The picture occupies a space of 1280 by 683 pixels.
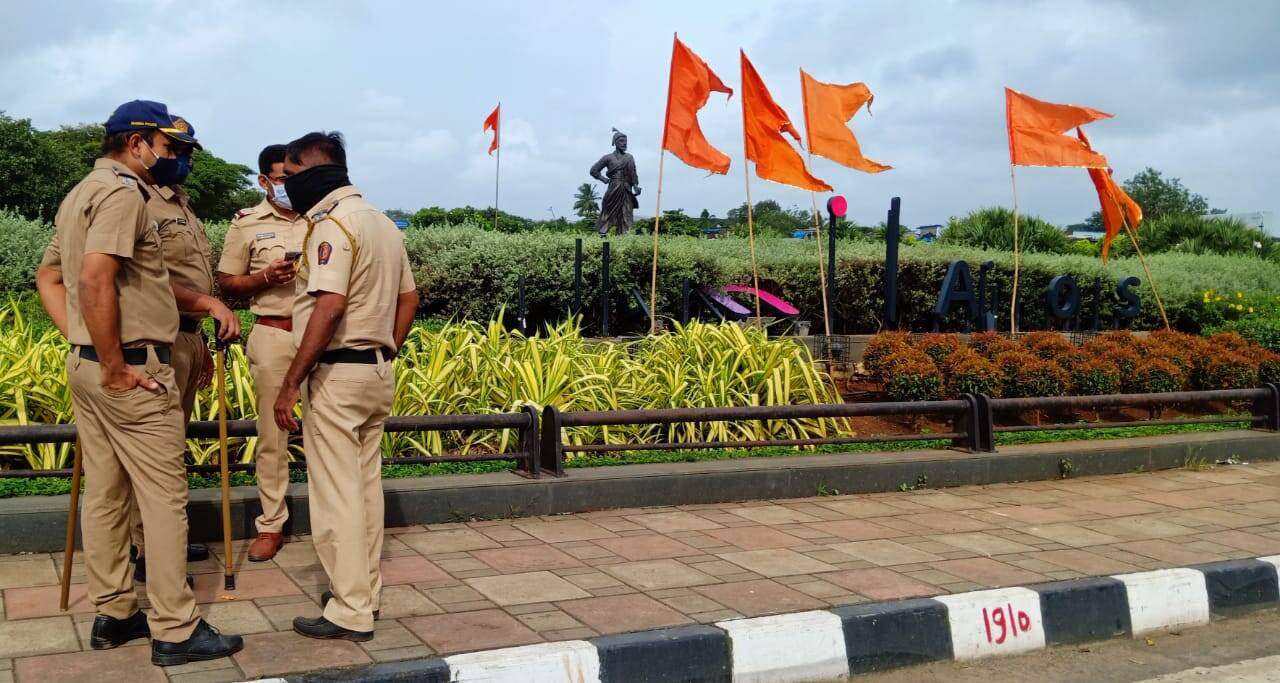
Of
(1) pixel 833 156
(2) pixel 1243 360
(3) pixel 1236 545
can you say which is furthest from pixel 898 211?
(3) pixel 1236 545

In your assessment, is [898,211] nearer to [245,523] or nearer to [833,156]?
[833,156]

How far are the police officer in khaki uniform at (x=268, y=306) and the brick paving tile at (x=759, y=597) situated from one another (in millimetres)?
2029

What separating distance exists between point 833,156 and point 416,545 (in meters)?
6.97

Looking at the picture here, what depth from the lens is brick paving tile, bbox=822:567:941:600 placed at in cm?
499

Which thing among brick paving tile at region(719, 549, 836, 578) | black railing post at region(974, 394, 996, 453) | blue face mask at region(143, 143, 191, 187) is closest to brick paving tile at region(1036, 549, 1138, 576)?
brick paving tile at region(719, 549, 836, 578)

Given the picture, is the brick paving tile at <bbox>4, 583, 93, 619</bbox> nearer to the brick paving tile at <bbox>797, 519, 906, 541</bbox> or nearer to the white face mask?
the white face mask

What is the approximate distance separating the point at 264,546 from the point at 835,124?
769 centimetres

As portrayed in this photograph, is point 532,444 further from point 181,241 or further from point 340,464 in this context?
point 181,241

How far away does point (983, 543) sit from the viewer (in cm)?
607

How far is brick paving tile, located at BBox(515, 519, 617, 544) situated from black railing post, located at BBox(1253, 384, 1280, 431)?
21.0ft

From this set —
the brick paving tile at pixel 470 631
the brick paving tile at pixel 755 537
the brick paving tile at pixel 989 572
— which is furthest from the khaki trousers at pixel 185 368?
the brick paving tile at pixel 989 572

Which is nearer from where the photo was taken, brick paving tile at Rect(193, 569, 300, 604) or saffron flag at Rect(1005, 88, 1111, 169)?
brick paving tile at Rect(193, 569, 300, 604)

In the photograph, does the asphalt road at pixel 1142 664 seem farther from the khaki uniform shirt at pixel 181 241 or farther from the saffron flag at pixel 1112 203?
the saffron flag at pixel 1112 203

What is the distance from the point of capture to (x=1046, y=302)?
1572 centimetres
